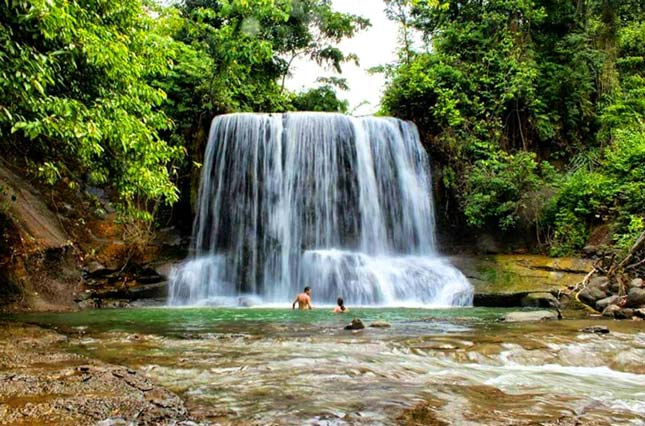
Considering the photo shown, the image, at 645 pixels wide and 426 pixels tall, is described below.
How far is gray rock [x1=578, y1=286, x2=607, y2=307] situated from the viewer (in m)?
10.8

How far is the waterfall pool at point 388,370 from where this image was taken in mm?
3033

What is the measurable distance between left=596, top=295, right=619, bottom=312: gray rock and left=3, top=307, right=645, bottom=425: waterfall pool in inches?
113

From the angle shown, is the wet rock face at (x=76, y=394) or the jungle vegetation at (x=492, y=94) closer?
the wet rock face at (x=76, y=394)

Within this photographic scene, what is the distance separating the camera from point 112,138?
6520mm

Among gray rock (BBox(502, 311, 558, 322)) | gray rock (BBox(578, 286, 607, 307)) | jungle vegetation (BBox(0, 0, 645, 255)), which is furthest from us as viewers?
jungle vegetation (BBox(0, 0, 645, 255))

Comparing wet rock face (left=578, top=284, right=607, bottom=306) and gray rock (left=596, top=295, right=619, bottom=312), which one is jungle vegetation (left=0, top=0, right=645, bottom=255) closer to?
wet rock face (left=578, top=284, right=607, bottom=306)

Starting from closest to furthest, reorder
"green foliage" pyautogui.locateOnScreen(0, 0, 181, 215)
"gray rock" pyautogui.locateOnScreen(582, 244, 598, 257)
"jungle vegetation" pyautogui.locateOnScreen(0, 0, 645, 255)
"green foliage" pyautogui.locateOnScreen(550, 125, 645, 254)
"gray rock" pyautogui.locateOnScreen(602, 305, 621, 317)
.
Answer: "green foliage" pyautogui.locateOnScreen(0, 0, 181, 215)
"gray rock" pyautogui.locateOnScreen(602, 305, 621, 317)
"green foliage" pyautogui.locateOnScreen(550, 125, 645, 254)
"gray rock" pyautogui.locateOnScreen(582, 244, 598, 257)
"jungle vegetation" pyautogui.locateOnScreen(0, 0, 645, 255)

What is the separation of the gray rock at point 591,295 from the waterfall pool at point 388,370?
343 cm

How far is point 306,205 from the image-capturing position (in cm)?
1572

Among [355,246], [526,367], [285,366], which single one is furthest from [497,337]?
[355,246]

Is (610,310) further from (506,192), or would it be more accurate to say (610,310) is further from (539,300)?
(506,192)

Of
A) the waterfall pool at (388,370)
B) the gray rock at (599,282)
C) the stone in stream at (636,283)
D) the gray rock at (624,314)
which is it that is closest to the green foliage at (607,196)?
the gray rock at (599,282)

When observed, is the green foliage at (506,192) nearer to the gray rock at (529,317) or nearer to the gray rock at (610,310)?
the gray rock at (610,310)

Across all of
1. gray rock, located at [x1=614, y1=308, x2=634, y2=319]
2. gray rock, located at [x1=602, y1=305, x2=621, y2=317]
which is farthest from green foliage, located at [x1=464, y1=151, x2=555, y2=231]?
gray rock, located at [x1=614, y1=308, x2=634, y2=319]
